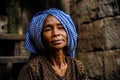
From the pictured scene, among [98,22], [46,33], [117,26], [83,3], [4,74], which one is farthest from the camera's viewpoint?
[4,74]

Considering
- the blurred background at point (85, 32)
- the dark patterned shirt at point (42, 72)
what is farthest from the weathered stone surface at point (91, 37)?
the dark patterned shirt at point (42, 72)

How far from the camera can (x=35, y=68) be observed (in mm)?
1967

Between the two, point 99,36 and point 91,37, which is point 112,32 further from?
point 91,37

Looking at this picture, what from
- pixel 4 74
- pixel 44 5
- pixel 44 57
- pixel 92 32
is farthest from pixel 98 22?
pixel 44 57

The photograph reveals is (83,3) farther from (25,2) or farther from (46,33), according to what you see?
(46,33)

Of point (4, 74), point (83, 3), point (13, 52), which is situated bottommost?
point (4, 74)

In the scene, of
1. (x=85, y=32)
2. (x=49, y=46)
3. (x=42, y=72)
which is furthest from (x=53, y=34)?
(x=85, y=32)

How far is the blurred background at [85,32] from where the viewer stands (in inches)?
135

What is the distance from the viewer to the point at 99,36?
3.57m

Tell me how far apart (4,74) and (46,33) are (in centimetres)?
240

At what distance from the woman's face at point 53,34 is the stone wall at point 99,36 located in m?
1.49

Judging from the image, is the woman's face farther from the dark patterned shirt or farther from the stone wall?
the stone wall

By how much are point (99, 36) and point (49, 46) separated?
1675 mm

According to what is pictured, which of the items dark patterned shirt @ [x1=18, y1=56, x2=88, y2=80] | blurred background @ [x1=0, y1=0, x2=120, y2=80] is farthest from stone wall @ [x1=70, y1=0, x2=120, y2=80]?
dark patterned shirt @ [x1=18, y1=56, x2=88, y2=80]
